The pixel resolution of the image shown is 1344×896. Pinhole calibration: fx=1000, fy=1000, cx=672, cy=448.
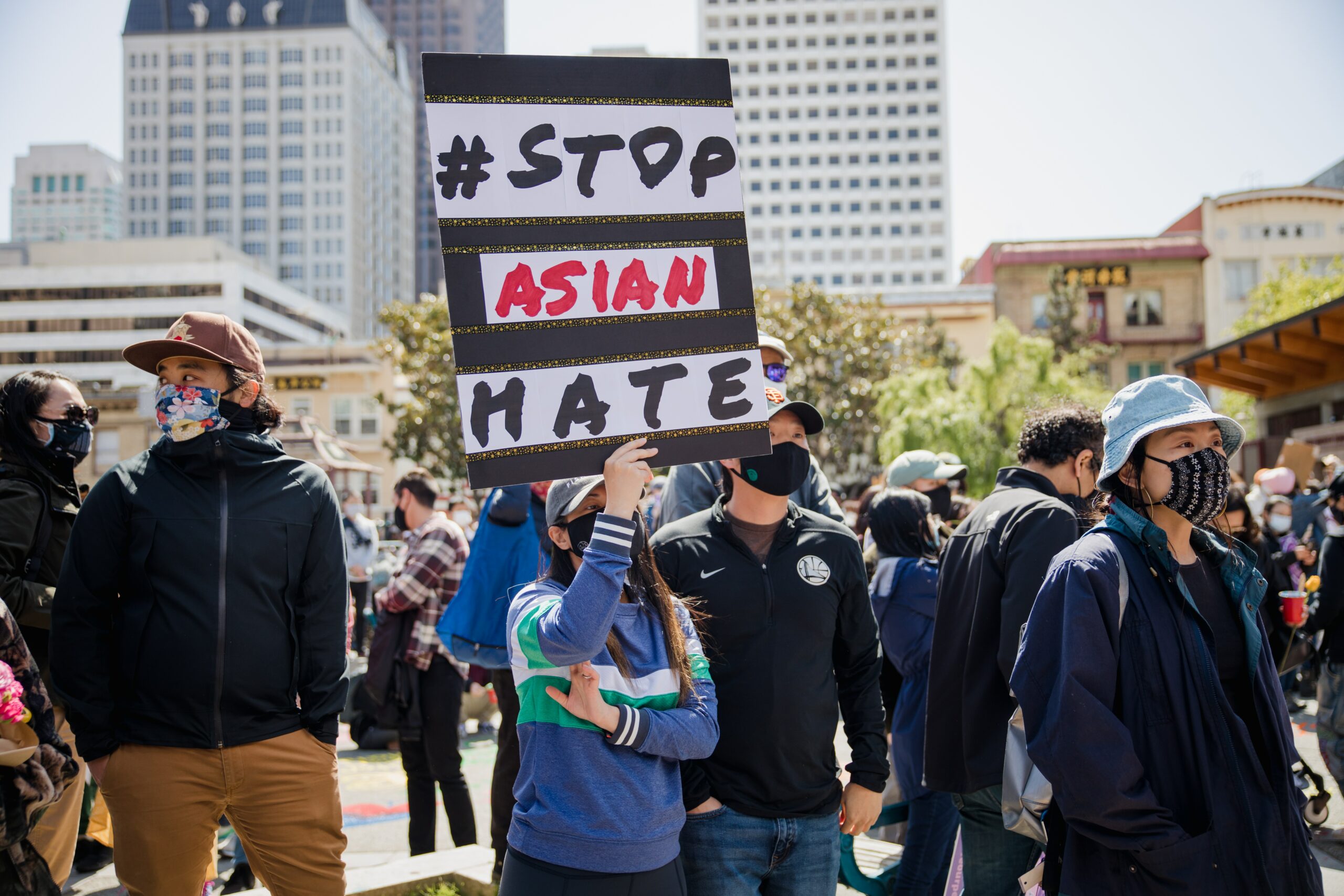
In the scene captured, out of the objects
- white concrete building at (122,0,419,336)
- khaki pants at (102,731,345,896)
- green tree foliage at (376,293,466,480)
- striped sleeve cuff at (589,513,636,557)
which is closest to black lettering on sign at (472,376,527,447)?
striped sleeve cuff at (589,513,636,557)

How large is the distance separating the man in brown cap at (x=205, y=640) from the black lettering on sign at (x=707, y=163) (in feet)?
5.43

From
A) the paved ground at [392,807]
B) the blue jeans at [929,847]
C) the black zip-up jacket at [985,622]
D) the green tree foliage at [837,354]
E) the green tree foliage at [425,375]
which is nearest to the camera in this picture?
the black zip-up jacket at [985,622]

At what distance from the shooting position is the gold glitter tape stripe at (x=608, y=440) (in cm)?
265

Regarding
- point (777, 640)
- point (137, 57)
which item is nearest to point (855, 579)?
point (777, 640)

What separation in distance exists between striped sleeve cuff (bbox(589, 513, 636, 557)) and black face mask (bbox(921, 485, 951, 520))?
14.5 feet

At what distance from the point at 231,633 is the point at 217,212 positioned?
5474 inches

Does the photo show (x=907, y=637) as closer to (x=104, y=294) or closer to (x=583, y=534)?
(x=583, y=534)

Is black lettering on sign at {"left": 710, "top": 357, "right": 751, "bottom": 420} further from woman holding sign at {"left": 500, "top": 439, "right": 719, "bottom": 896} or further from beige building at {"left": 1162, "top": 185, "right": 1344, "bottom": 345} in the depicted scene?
beige building at {"left": 1162, "top": 185, "right": 1344, "bottom": 345}

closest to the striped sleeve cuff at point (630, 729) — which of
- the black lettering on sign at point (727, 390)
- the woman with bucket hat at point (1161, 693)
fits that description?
the black lettering on sign at point (727, 390)

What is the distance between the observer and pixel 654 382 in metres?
2.82

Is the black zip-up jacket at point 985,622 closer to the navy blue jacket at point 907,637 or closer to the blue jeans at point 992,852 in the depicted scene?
the blue jeans at point 992,852

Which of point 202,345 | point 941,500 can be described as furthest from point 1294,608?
point 202,345

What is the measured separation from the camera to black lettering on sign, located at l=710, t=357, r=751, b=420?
2.85m

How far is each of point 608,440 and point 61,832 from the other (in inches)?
119
